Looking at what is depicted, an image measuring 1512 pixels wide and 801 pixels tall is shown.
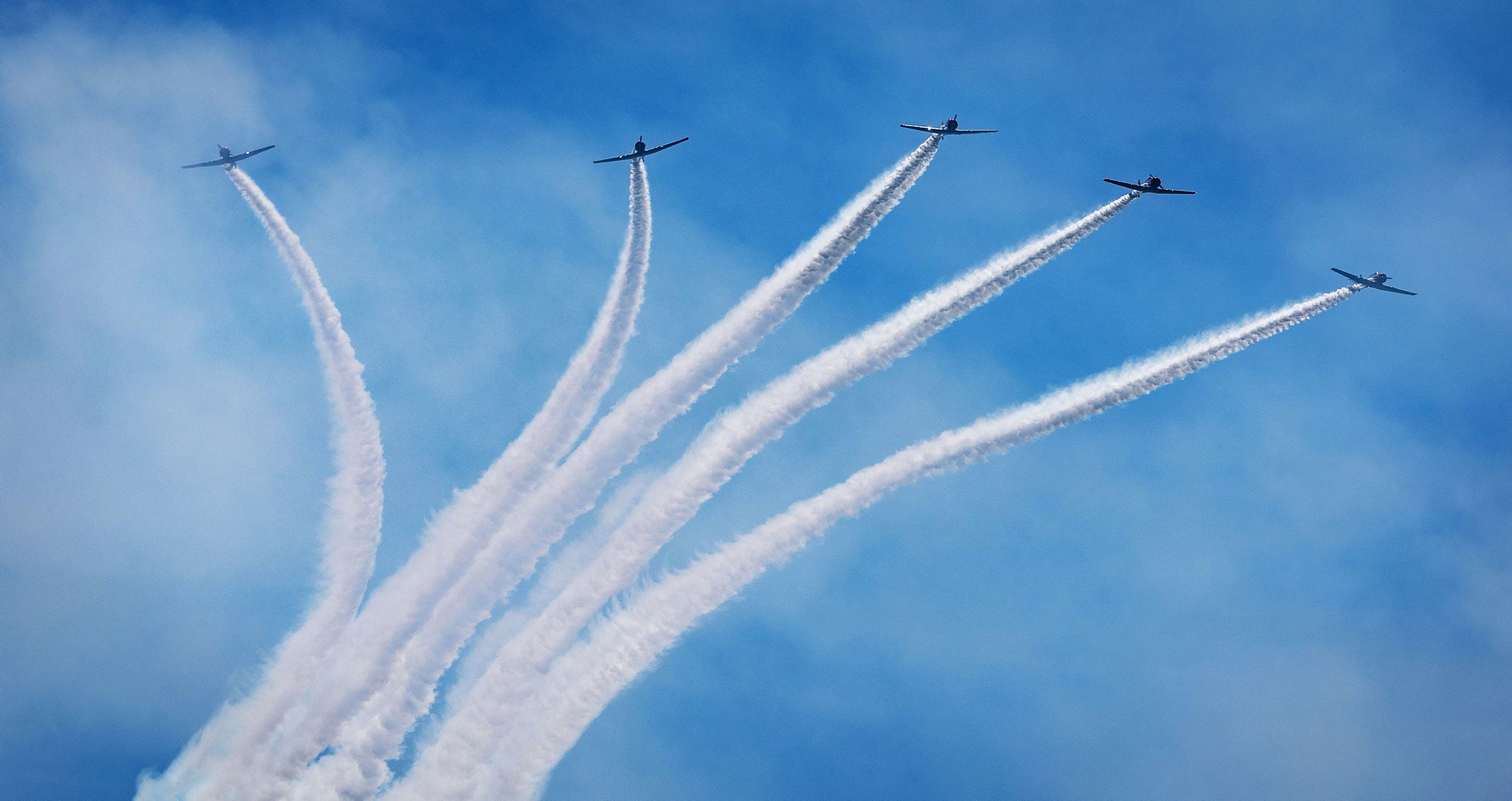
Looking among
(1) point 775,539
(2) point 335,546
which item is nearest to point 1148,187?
(1) point 775,539

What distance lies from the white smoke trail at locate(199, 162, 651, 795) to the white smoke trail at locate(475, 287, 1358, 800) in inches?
302

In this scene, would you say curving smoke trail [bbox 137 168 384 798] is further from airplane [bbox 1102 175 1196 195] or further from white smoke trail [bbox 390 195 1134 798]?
airplane [bbox 1102 175 1196 195]

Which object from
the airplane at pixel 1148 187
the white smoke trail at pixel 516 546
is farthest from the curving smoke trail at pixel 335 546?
the airplane at pixel 1148 187

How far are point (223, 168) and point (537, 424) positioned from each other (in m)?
32.9

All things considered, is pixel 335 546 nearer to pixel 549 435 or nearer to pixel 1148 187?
A: pixel 549 435

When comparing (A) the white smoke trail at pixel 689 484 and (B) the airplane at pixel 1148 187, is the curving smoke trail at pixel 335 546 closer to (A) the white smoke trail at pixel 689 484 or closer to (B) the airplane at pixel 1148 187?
(A) the white smoke trail at pixel 689 484

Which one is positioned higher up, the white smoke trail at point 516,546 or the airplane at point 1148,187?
the airplane at point 1148,187

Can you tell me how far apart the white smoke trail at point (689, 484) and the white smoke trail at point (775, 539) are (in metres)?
1.17

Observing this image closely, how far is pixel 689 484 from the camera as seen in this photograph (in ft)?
169

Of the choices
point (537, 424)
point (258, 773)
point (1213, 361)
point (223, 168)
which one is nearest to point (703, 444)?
point (537, 424)

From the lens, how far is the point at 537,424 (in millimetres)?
55844

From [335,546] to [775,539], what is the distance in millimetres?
24976

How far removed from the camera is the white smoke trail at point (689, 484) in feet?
162

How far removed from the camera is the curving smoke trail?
59969 millimetres
